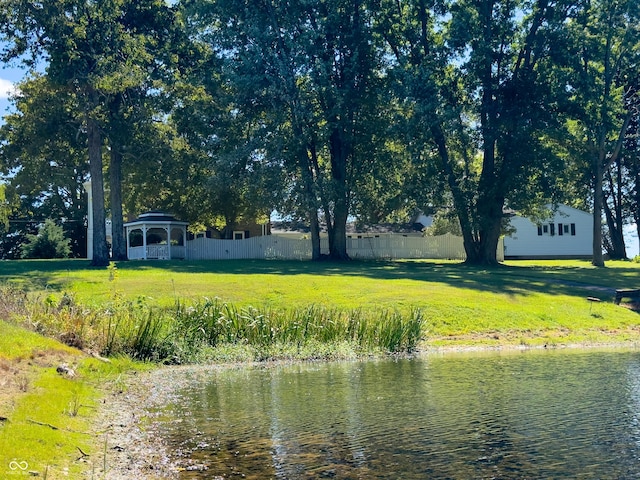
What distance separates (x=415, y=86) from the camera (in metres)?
44.0

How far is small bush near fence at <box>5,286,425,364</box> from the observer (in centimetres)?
1773

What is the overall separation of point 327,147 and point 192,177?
907 cm

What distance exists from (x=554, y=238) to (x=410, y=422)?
60595 mm

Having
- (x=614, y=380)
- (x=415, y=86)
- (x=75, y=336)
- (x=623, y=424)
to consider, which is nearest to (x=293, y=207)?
(x=415, y=86)

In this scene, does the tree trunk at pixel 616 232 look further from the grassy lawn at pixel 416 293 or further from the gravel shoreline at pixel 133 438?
the gravel shoreline at pixel 133 438

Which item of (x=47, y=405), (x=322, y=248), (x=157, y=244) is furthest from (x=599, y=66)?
(x=47, y=405)

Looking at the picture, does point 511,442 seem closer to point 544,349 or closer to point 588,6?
point 544,349

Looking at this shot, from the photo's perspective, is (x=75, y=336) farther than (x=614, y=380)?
Yes

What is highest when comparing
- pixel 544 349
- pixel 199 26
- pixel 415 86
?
pixel 199 26

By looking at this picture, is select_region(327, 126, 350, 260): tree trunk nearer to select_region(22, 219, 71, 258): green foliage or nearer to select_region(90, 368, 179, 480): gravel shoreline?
select_region(22, 219, 71, 258): green foliage

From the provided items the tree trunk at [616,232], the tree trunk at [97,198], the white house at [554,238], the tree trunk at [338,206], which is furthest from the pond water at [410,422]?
the tree trunk at [616,232]

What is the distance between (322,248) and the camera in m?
57.9

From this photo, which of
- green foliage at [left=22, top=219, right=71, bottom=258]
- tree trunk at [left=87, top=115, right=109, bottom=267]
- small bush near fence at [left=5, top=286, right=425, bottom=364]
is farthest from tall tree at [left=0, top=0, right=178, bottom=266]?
green foliage at [left=22, top=219, right=71, bottom=258]

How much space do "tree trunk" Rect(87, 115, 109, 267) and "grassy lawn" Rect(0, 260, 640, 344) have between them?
8.50 feet
